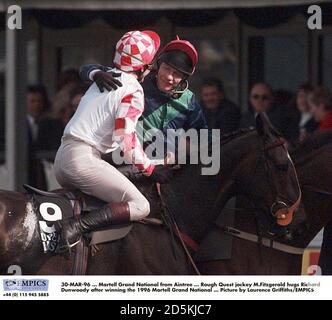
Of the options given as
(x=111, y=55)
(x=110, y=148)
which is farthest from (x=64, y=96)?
(x=110, y=148)

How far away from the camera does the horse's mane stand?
20.5 ft

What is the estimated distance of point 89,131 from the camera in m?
5.93

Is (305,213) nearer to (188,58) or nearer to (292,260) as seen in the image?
(292,260)

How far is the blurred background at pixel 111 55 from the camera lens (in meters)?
7.60

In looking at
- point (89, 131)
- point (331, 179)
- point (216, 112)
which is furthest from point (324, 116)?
point (89, 131)

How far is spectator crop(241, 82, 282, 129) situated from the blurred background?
0.06 feet

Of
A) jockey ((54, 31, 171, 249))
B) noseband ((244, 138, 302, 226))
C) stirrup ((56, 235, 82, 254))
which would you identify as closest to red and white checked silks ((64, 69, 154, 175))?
jockey ((54, 31, 171, 249))

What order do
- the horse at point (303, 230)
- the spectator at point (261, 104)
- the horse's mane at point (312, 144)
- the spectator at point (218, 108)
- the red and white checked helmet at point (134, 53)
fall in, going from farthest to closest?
the spectator at point (261, 104)
the spectator at point (218, 108)
the horse's mane at point (312, 144)
the horse at point (303, 230)
the red and white checked helmet at point (134, 53)

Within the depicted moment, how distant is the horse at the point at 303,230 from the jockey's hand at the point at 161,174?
35 centimetres

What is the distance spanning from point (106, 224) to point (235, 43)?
2969 millimetres

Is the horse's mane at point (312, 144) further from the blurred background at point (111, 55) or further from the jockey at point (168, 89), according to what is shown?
the blurred background at point (111, 55)

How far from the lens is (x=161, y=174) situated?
6016 mm

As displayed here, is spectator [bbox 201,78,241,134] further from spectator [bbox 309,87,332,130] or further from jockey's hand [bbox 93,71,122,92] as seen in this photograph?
jockey's hand [bbox 93,71,122,92]

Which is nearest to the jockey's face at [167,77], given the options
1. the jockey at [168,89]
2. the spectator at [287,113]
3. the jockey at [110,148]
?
the jockey at [168,89]
